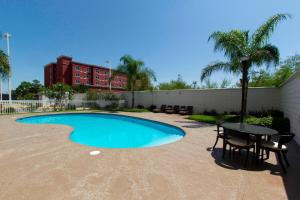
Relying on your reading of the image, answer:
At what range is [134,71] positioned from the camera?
15977mm

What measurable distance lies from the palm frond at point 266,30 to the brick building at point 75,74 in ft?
116

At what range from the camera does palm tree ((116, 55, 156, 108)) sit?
51.9 feet

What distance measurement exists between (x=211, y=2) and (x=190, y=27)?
2.67 metres

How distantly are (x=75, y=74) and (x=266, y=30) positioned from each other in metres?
46.2

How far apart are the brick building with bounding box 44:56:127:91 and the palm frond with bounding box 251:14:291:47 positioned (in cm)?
3524

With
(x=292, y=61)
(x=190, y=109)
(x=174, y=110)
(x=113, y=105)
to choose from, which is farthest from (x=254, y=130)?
(x=292, y=61)

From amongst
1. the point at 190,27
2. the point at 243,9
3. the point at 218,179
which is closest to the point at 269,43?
the point at 243,9

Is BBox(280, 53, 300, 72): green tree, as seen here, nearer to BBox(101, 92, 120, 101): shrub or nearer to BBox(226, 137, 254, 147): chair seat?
BBox(226, 137, 254, 147): chair seat

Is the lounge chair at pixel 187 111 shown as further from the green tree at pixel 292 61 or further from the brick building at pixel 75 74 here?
the brick building at pixel 75 74

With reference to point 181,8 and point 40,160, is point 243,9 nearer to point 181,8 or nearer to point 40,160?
A: point 181,8

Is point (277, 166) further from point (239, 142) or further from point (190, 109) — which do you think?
point (190, 109)

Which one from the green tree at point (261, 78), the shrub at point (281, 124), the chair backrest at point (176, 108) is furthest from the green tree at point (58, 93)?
the green tree at point (261, 78)

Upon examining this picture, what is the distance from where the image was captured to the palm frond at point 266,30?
7.54 m

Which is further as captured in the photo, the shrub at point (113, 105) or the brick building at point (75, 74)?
the brick building at point (75, 74)
